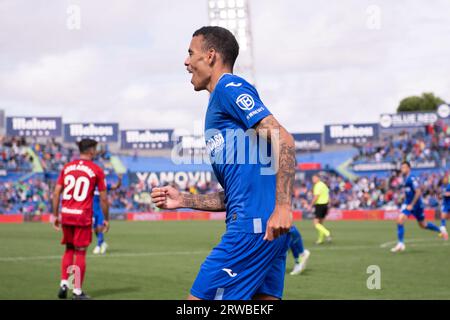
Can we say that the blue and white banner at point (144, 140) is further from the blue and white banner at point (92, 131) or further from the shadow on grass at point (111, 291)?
the shadow on grass at point (111, 291)

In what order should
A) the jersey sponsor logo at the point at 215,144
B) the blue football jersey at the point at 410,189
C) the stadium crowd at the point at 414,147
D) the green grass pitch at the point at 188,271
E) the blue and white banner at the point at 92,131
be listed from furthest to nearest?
1. the blue and white banner at the point at 92,131
2. the stadium crowd at the point at 414,147
3. the blue football jersey at the point at 410,189
4. the green grass pitch at the point at 188,271
5. the jersey sponsor logo at the point at 215,144

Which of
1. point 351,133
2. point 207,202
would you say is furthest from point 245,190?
point 351,133

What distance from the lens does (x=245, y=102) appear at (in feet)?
15.4

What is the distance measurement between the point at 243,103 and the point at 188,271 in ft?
34.8

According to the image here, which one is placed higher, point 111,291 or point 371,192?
point 371,192

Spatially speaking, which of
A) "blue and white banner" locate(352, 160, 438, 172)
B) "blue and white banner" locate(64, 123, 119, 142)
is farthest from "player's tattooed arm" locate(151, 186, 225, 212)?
"blue and white banner" locate(64, 123, 119, 142)

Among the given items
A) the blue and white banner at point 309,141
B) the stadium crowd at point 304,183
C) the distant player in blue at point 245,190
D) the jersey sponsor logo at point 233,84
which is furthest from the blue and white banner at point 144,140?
the jersey sponsor logo at point 233,84

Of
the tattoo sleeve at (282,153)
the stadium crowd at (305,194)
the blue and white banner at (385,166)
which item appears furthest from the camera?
the blue and white banner at (385,166)

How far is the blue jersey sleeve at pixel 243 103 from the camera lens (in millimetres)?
4652

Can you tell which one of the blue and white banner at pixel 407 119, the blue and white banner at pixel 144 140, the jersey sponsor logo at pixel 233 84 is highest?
the blue and white banner at pixel 407 119

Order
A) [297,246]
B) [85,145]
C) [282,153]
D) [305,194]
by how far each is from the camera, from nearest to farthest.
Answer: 1. [282,153]
2. [85,145]
3. [297,246]
4. [305,194]

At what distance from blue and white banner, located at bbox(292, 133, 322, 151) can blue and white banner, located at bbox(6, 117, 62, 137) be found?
72.8 ft

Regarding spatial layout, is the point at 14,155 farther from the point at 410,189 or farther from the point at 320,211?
the point at 410,189

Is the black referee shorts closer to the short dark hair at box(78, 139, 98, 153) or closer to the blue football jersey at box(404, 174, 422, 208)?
the blue football jersey at box(404, 174, 422, 208)
